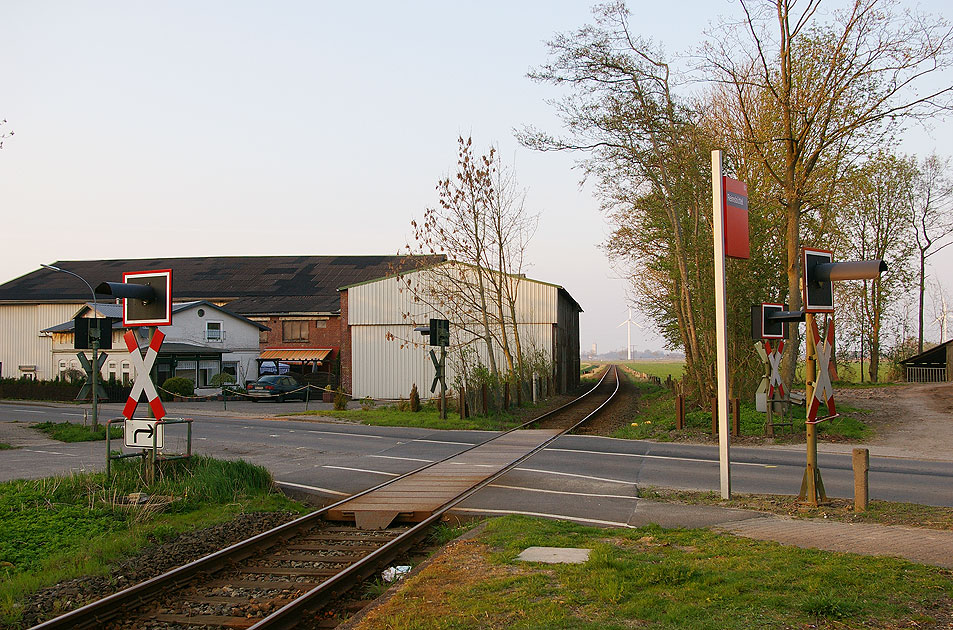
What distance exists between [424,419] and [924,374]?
3726cm

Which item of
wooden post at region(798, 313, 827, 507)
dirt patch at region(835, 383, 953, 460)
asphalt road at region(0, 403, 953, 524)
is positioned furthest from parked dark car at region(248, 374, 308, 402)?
wooden post at region(798, 313, 827, 507)

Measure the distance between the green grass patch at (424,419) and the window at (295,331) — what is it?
24.7 meters

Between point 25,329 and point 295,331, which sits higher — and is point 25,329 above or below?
above

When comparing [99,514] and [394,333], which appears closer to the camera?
[99,514]

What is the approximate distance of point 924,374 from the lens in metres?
48.2

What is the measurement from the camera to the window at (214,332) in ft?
148

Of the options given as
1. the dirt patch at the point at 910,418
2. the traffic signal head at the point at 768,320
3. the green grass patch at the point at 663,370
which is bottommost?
the green grass patch at the point at 663,370

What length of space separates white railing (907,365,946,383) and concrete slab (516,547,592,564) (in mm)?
47165

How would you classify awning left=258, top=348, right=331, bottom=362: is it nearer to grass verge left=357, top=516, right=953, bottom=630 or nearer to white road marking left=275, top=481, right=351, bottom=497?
white road marking left=275, top=481, right=351, bottom=497

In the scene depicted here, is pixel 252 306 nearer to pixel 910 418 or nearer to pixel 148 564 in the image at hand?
pixel 910 418

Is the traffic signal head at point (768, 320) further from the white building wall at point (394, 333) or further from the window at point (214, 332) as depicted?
the window at point (214, 332)

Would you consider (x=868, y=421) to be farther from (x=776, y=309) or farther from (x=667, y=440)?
(x=776, y=309)

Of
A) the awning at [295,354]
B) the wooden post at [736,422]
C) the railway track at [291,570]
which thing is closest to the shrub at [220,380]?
the awning at [295,354]

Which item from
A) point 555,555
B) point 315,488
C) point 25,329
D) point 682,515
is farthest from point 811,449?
point 25,329
